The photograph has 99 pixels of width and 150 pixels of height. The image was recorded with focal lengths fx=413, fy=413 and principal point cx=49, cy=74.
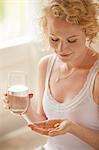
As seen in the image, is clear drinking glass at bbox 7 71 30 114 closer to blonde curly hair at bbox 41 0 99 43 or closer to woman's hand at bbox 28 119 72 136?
woman's hand at bbox 28 119 72 136

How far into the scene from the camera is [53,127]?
1.65 meters

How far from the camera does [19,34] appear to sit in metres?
2.53

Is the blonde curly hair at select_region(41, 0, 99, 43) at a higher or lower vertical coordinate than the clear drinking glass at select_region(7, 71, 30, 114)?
higher

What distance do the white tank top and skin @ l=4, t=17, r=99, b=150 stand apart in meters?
0.02

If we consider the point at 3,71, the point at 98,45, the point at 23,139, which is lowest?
the point at 23,139

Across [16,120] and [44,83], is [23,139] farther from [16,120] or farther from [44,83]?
[44,83]

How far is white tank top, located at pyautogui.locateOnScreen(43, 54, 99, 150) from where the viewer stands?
1.67 m

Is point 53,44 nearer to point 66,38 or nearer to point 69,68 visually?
point 66,38

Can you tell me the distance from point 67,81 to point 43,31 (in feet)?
0.79

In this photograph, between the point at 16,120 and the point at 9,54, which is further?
the point at 16,120

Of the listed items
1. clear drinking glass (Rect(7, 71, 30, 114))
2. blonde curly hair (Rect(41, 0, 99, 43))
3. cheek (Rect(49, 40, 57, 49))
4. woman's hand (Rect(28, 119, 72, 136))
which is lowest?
woman's hand (Rect(28, 119, 72, 136))

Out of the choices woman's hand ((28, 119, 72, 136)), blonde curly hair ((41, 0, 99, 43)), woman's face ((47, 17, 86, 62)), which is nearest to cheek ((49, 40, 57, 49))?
woman's face ((47, 17, 86, 62))

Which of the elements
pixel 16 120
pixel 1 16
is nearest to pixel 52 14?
pixel 1 16

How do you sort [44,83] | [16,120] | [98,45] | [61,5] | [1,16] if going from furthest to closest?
[16,120]
[1,16]
[98,45]
[44,83]
[61,5]
